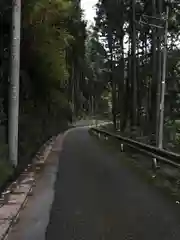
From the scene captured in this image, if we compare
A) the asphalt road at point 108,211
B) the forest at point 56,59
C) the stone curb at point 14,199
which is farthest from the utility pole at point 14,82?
the asphalt road at point 108,211

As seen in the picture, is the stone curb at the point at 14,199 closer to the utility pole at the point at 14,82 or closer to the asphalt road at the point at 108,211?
the asphalt road at the point at 108,211

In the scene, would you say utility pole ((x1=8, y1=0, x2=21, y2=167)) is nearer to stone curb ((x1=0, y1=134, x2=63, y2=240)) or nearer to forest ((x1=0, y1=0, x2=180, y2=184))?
forest ((x1=0, y1=0, x2=180, y2=184))

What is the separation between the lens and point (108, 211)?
9.30m

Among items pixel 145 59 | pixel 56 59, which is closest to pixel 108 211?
pixel 56 59

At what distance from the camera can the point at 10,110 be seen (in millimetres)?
14383

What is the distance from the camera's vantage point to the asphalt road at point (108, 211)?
7.62 m

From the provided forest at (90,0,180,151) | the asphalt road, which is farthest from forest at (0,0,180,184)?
the asphalt road

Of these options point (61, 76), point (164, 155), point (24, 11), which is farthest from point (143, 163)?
point (24, 11)

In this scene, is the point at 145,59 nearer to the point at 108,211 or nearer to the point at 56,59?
the point at 56,59

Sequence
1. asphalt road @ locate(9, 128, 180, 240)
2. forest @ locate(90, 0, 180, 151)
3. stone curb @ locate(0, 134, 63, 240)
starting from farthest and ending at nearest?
forest @ locate(90, 0, 180, 151) → stone curb @ locate(0, 134, 63, 240) → asphalt road @ locate(9, 128, 180, 240)

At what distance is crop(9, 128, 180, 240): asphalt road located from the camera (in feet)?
25.0

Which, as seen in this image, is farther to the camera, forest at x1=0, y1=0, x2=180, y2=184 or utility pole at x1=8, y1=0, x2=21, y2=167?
forest at x1=0, y1=0, x2=180, y2=184

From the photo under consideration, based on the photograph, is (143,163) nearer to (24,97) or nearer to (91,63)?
(24,97)

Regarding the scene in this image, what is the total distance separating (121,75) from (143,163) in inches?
1370
